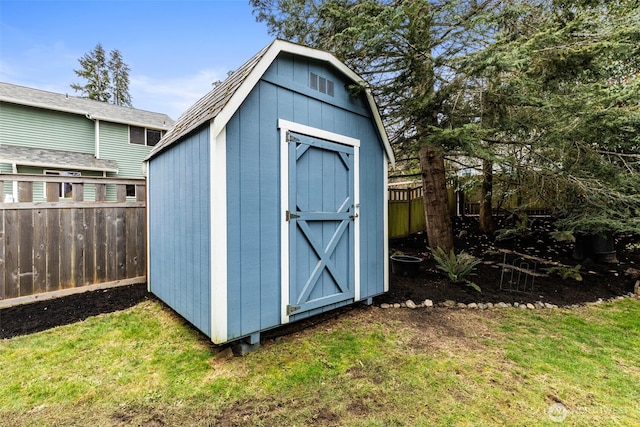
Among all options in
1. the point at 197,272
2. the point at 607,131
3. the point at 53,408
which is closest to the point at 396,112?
the point at 607,131

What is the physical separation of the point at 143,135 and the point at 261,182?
13.4 m

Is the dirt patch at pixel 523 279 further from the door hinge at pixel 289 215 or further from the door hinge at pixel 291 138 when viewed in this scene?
the door hinge at pixel 291 138

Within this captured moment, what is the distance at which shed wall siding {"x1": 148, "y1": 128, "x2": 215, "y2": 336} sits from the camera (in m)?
2.46

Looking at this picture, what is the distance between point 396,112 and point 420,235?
190 inches

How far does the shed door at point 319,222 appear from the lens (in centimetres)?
278

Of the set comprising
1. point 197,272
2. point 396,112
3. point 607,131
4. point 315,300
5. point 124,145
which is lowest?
point 315,300

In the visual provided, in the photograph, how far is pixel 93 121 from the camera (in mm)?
11758

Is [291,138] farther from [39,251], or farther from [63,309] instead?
[39,251]

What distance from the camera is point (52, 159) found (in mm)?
10148

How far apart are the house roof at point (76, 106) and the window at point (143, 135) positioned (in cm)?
34

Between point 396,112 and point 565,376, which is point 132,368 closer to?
point 565,376

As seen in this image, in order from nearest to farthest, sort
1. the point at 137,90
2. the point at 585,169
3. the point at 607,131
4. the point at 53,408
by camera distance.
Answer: the point at 53,408, the point at 607,131, the point at 585,169, the point at 137,90

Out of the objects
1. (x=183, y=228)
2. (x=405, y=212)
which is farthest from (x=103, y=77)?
(x=183, y=228)

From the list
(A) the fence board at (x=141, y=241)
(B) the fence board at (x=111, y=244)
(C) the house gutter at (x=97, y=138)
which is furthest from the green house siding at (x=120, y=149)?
(B) the fence board at (x=111, y=244)
